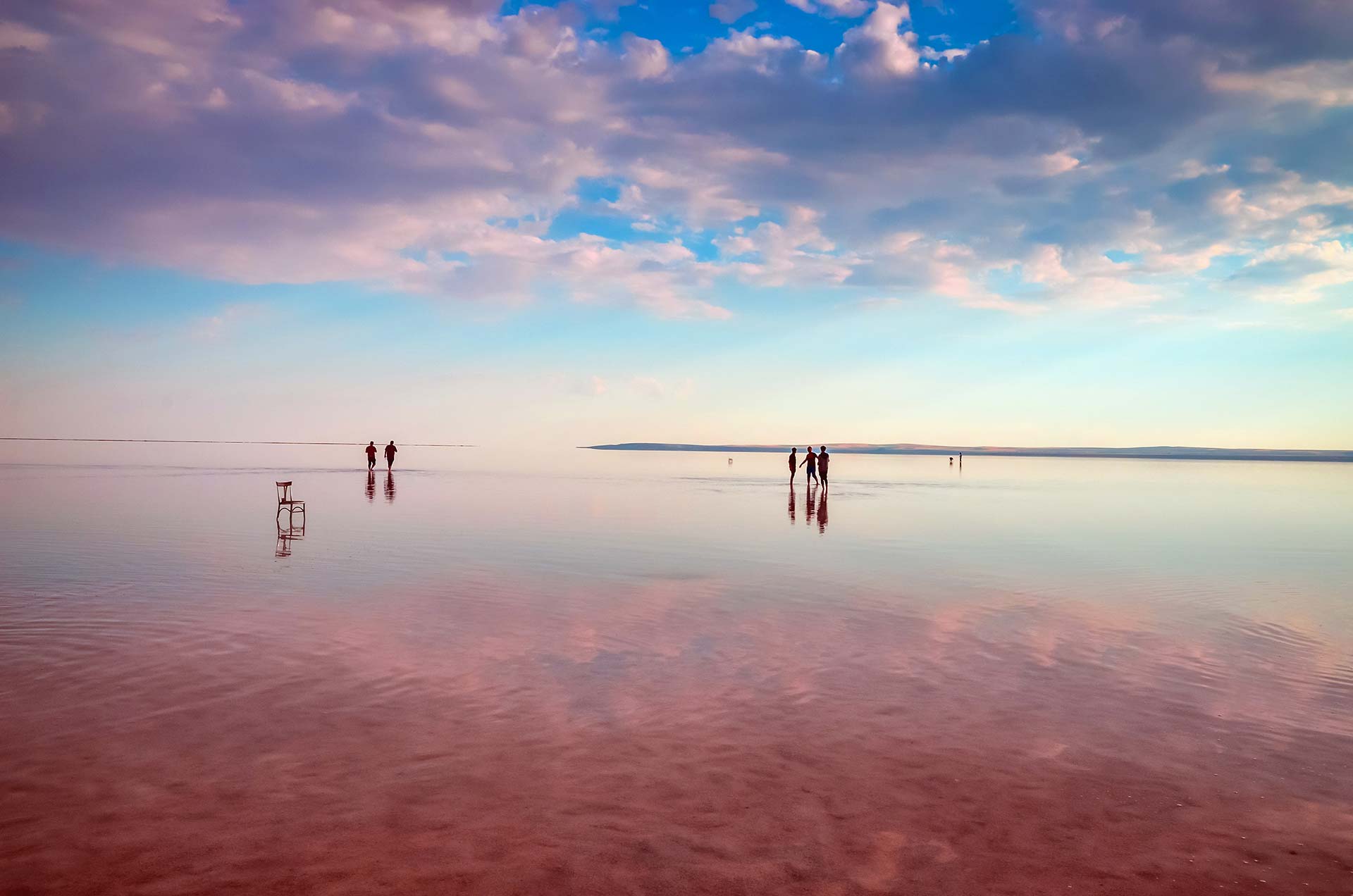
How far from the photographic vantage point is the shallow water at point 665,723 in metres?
5.44

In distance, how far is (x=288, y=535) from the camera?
72.8 ft

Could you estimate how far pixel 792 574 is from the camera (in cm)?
1709

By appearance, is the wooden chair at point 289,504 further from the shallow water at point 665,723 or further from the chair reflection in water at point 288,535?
the shallow water at point 665,723

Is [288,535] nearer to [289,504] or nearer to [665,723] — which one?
[289,504]

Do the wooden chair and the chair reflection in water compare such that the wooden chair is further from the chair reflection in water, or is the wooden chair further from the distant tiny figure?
the distant tiny figure

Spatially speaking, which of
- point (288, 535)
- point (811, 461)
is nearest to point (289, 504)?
point (288, 535)

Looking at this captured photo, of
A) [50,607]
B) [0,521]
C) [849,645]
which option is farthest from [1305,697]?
[0,521]

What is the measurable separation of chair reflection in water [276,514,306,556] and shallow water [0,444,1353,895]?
0.46 meters

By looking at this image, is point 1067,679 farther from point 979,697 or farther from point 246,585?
point 246,585

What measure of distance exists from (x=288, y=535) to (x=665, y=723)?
17.6 meters

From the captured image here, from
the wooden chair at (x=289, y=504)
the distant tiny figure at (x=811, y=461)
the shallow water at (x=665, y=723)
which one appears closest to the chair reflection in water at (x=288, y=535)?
the wooden chair at (x=289, y=504)

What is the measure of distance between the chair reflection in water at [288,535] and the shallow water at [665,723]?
46 cm

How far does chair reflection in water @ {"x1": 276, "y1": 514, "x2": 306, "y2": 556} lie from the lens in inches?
764

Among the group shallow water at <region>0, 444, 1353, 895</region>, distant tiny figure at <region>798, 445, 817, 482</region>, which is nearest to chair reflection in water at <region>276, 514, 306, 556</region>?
shallow water at <region>0, 444, 1353, 895</region>
